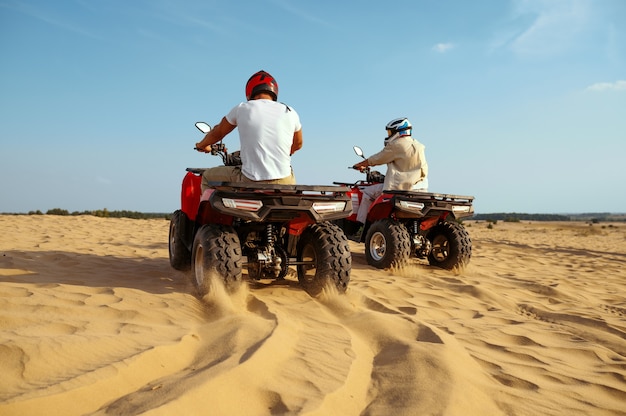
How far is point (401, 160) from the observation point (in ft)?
23.1

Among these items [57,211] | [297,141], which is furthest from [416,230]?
[57,211]

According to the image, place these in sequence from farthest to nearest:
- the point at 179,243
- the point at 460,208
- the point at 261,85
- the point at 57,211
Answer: the point at 57,211
the point at 460,208
the point at 179,243
the point at 261,85

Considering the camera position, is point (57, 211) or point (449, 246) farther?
point (57, 211)

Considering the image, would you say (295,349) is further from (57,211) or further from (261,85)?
(57,211)

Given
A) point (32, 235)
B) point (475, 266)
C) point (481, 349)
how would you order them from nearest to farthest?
point (481, 349) < point (475, 266) < point (32, 235)

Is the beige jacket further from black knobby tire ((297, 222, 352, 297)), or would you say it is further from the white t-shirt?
the white t-shirt

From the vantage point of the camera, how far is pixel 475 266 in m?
7.53

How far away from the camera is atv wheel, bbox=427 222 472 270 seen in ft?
21.7

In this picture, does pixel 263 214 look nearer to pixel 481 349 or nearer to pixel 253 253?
pixel 253 253

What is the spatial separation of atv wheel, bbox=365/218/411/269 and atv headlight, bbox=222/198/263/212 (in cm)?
289

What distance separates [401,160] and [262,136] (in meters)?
3.46

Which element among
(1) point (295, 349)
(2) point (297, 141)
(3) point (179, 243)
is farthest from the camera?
(3) point (179, 243)

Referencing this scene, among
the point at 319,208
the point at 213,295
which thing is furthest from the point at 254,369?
the point at 319,208

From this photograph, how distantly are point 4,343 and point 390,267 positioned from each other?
4.67 m
